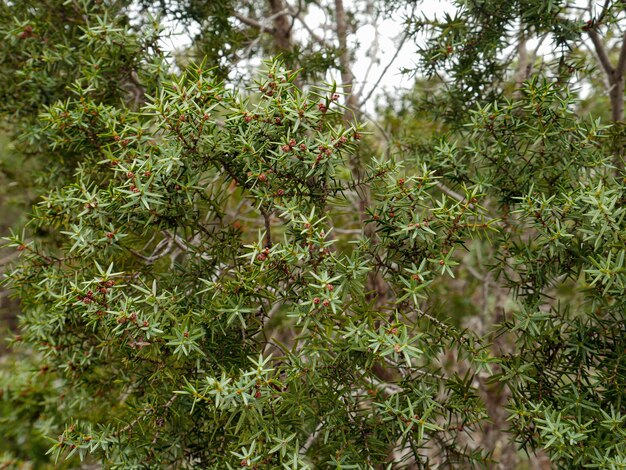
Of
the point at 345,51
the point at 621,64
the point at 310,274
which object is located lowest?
the point at 310,274

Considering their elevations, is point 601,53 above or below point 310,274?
above

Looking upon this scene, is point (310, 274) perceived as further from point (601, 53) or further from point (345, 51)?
point (601, 53)

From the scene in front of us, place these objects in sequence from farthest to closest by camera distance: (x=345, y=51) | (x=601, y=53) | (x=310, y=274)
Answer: (x=345, y=51), (x=601, y=53), (x=310, y=274)

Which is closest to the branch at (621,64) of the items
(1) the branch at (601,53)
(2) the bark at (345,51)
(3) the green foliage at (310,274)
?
(1) the branch at (601,53)

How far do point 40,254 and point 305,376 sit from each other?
1.29 meters

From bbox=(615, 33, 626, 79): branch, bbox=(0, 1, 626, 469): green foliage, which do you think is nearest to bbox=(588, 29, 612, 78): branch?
bbox=(615, 33, 626, 79): branch

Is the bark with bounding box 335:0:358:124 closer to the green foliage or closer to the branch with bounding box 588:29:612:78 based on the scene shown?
the green foliage

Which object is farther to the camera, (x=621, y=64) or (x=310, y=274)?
(x=621, y=64)

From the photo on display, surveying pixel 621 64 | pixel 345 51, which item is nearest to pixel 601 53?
pixel 621 64

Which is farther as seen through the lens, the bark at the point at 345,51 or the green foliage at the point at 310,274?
the bark at the point at 345,51

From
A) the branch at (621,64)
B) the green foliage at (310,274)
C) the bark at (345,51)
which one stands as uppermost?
the branch at (621,64)

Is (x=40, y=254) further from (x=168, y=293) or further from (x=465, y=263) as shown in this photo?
(x=465, y=263)

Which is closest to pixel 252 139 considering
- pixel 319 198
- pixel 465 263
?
pixel 319 198

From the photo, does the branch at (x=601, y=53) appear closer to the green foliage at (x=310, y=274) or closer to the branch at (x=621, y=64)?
the branch at (x=621, y=64)
